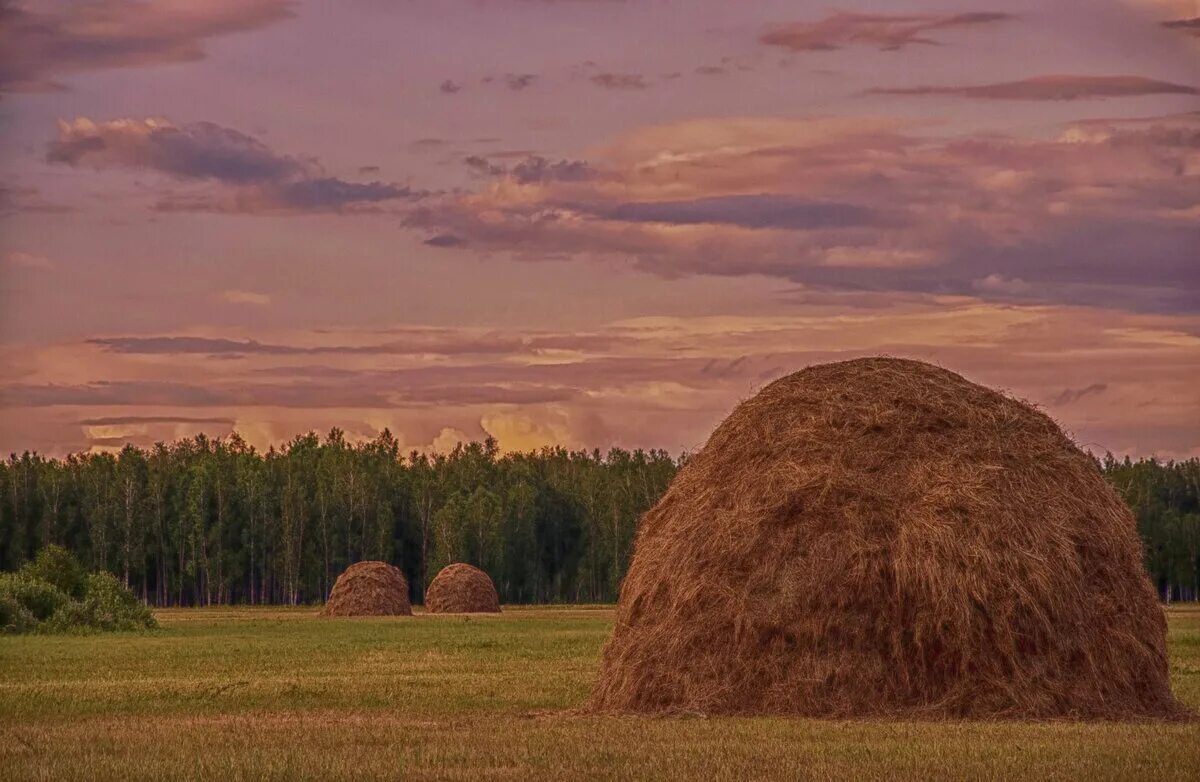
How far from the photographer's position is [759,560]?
26.0 meters

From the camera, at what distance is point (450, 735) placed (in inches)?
851

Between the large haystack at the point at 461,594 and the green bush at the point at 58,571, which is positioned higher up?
the green bush at the point at 58,571

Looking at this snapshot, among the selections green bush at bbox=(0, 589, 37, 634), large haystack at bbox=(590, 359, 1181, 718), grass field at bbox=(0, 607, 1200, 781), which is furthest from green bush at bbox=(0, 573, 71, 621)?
large haystack at bbox=(590, 359, 1181, 718)

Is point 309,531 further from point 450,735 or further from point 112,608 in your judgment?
point 450,735

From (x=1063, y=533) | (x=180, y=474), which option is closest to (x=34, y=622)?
(x=1063, y=533)

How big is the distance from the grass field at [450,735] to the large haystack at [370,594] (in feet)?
153

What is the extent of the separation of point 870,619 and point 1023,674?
2489 millimetres

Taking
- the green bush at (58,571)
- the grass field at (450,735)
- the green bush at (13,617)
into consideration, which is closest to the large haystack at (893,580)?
the grass field at (450,735)

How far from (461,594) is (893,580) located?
217ft

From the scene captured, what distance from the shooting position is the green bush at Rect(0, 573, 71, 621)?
5706cm

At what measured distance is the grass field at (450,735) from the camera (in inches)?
713

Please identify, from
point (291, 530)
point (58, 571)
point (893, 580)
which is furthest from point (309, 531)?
point (893, 580)

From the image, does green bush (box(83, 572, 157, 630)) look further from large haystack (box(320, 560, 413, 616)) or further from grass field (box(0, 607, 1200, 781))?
grass field (box(0, 607, 1200, 781))

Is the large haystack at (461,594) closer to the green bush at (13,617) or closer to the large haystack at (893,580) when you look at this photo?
the green bush at (13,617)
